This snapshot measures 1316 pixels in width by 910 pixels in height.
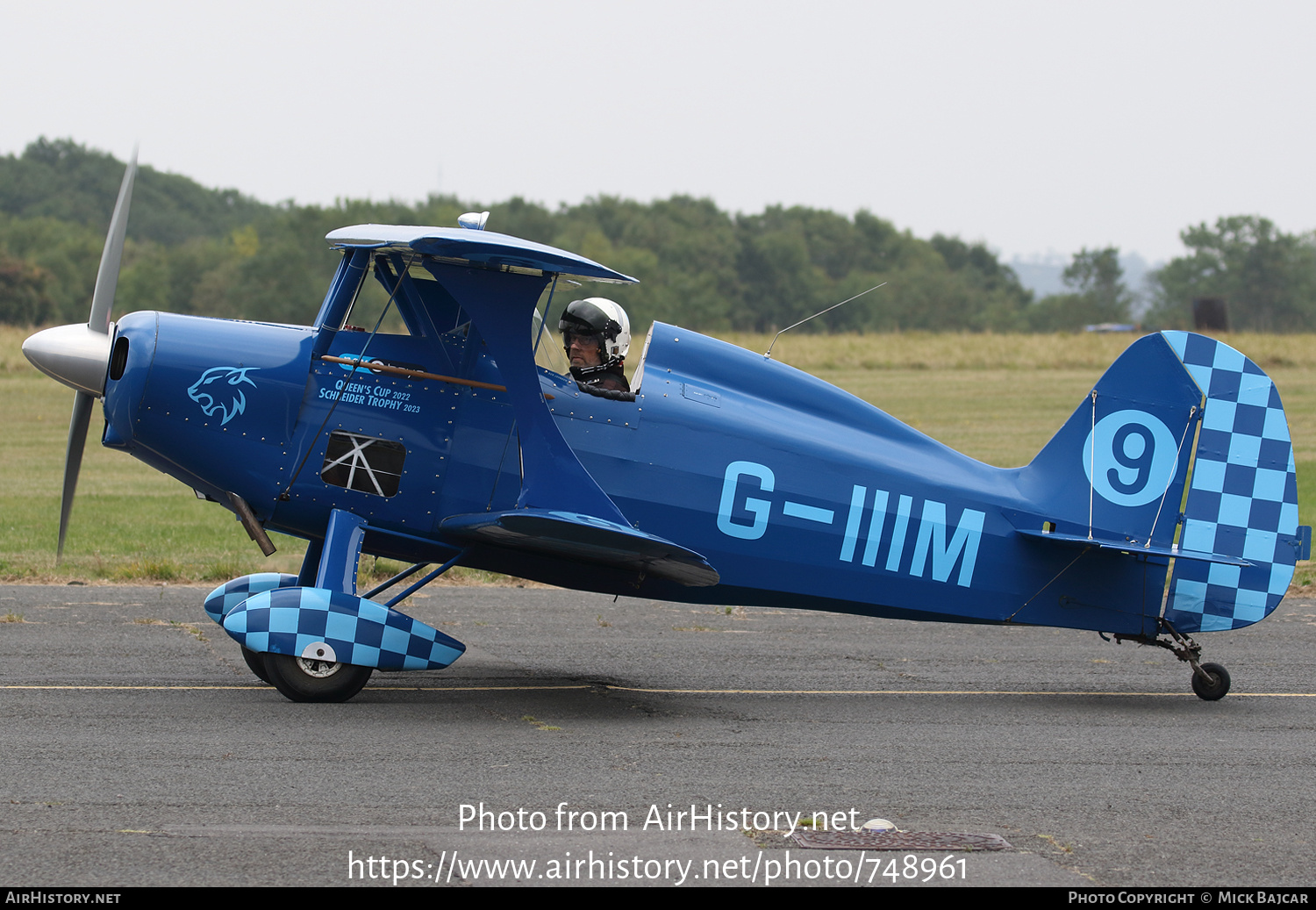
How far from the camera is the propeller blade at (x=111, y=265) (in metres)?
8.14

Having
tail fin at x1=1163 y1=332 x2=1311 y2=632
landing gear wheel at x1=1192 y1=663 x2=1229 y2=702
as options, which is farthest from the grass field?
landing gear wheel at x1=1192 y1=663 x2=1229 y2=702

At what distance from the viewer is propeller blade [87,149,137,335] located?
8.14 m

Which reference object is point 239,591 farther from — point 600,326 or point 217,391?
point 600,326

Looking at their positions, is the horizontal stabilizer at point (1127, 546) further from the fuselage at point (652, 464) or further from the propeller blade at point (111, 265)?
the propeller blade at point (111, 265)

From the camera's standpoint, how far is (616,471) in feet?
27.2

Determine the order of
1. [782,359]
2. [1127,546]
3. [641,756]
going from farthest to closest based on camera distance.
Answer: [782,359], [1127,546], [641,756]

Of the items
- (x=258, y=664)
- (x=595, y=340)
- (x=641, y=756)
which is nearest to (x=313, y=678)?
(x=258, y=664)

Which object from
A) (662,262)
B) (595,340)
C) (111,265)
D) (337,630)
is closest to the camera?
(337,630)

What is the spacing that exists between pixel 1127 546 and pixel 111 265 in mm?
7015

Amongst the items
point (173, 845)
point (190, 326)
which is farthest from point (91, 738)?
point (190, 326)

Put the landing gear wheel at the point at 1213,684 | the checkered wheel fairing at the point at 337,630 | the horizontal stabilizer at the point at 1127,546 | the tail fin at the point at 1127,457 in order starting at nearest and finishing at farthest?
the checkered wheel fairing at the point at 337,630 → the horizontal stabilizer at the point at 1127,546 → the landing gear wheel at the point at 1213,684 → the tail fin at the point at 1127,457

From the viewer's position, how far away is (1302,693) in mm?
9148

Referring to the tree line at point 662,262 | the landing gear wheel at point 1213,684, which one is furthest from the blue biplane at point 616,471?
the tree line at point 662,262
